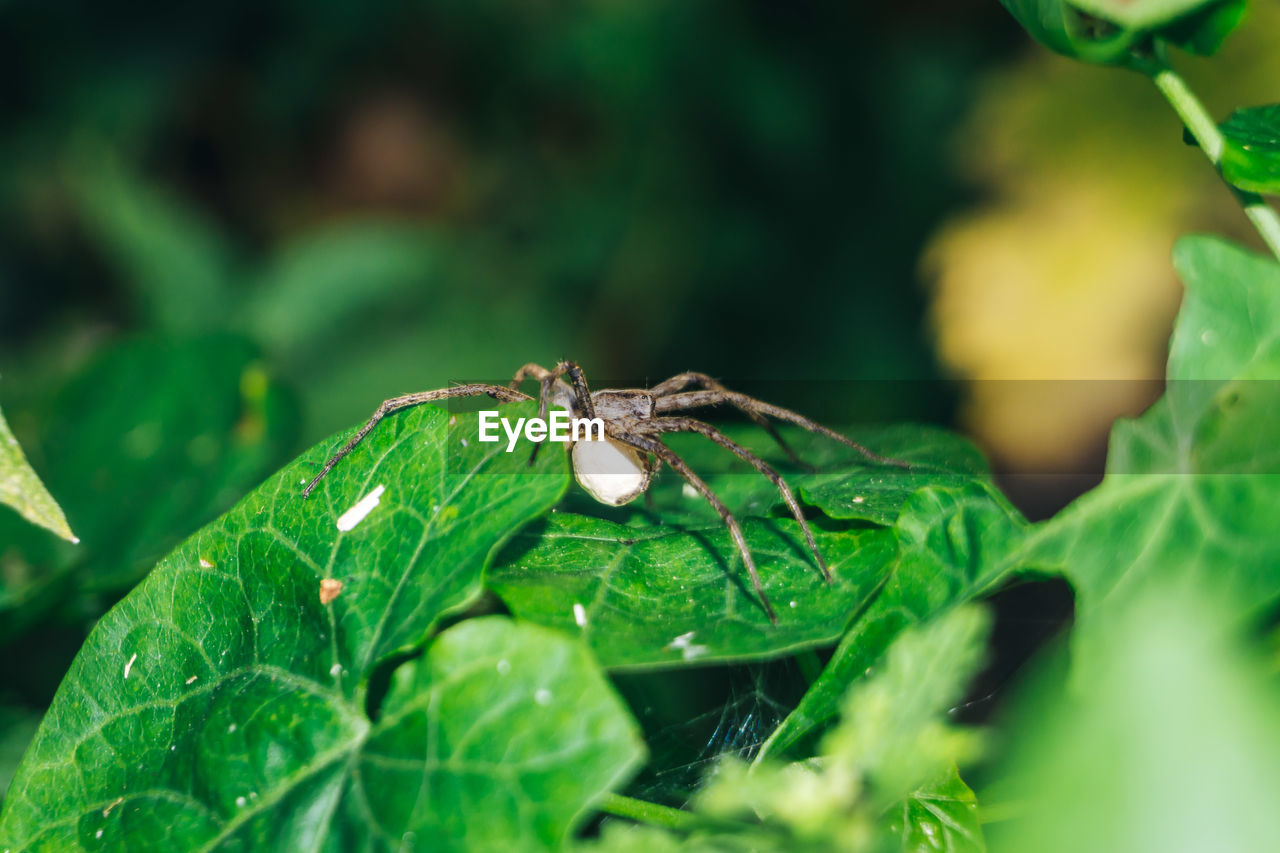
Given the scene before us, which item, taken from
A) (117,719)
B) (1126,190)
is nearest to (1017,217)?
(1126,190)

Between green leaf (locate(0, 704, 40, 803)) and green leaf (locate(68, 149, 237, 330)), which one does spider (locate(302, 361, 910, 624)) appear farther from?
green leaf (locate(68, 149, 237, 330))

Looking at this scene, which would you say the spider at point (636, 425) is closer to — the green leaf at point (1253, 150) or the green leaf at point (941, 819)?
the green leaf at point (941, 819)

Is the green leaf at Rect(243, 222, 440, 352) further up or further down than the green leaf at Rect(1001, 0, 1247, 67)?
further down

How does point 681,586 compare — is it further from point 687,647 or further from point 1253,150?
point 1253,150

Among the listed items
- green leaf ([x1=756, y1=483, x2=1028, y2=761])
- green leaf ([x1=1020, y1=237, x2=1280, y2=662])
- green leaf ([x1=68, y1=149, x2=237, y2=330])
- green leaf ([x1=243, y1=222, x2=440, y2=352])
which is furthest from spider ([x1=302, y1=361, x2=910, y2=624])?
green leaf ([x1=68, y1=149, x2=237, y2=330])

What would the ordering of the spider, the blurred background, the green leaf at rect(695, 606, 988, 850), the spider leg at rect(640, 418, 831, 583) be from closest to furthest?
the green leaf at rect(695, 606, 988, 850) → the spider leg at rect(640, 418, 831, 583) → the spider → the blurred background

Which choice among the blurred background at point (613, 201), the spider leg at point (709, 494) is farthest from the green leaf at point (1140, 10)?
the blurred background at point (613, 201)

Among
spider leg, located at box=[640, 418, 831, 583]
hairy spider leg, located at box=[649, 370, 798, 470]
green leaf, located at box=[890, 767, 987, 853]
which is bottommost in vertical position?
green leaf, located at box=[890, 767, 987, 853]

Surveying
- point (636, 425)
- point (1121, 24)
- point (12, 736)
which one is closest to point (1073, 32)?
point (1121, 24)
